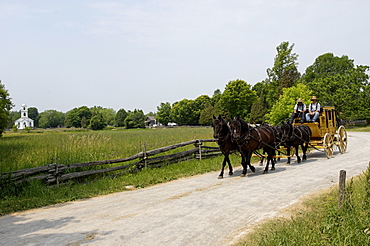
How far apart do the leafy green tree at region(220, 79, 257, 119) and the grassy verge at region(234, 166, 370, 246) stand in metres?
68.1

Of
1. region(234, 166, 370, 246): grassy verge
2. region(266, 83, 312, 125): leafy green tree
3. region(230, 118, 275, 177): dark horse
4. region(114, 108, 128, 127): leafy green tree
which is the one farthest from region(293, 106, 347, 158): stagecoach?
region(114, 108, 128, 127): leafy green tree

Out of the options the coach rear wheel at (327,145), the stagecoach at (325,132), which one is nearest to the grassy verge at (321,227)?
the coach rear wheel at (327,145)

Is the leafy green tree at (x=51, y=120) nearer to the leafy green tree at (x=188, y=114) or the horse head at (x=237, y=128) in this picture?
the leafy green tree at (x=188, y=114)

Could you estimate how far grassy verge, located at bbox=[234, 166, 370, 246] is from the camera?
4.97 meters

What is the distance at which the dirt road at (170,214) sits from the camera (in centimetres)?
591

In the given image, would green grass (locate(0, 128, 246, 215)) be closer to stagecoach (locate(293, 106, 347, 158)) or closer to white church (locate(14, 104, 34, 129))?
stagecoach (locate(293, 106, 347, 158))

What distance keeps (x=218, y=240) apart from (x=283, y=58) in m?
52.3

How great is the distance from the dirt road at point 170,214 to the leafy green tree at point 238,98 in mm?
63638

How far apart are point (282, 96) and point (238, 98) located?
114 ft

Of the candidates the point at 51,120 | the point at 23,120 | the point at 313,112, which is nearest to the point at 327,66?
the point at 313,112

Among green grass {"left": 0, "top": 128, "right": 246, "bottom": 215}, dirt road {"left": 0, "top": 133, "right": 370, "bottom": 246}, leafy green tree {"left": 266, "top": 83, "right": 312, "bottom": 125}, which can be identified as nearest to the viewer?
dirt road {"left": 0, "top": 133, "right": 370, "bottom": 246}

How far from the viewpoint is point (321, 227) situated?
5.59 m

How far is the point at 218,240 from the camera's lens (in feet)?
18.3

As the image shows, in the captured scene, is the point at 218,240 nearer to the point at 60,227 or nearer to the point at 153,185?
the point at 60,227
